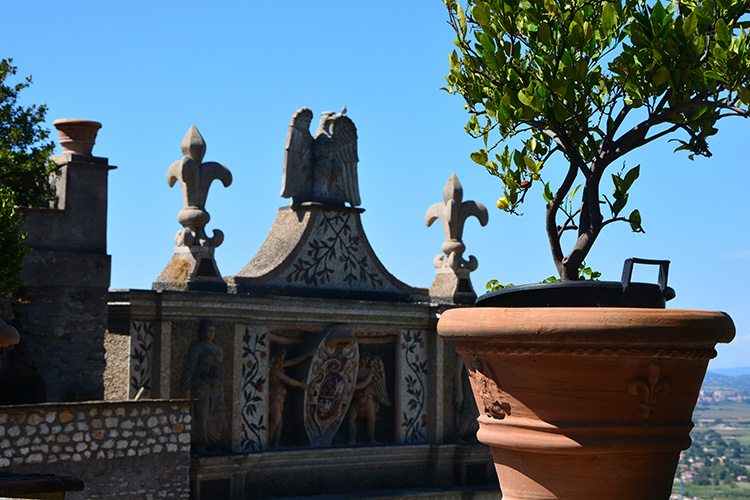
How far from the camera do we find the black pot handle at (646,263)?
449 cm

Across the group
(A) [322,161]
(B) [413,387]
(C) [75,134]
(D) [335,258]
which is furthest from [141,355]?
(B) [413,387]

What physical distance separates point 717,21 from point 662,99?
611 mm

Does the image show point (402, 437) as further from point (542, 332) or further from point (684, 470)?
point (684, 470)

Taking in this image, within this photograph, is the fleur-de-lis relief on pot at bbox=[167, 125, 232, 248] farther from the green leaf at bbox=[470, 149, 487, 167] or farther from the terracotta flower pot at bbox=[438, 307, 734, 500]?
the terracotta flower pot at bbox=[438, 307, 734, 500]

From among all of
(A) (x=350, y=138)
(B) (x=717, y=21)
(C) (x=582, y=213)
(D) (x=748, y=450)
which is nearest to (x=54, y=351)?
(A) (x=350, y=138)

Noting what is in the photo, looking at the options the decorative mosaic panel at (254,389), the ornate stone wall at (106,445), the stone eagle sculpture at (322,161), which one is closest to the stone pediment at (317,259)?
the stone eagle sculpture at (322,161)

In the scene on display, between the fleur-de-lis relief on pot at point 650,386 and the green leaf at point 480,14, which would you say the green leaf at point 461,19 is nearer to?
the green leaf at point 480,14

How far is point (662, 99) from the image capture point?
5.06m

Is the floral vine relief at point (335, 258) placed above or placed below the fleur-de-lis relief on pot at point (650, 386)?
above

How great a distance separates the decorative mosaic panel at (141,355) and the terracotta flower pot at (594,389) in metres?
9.39

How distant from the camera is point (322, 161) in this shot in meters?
15.6

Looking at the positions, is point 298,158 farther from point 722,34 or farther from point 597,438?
point 597,438

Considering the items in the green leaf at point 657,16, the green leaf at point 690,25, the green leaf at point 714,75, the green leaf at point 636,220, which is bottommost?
the green leaf at point 636,220

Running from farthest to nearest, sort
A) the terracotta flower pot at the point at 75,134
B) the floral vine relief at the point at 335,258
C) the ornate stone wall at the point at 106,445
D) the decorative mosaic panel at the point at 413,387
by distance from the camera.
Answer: the decorative mosaic panel at the point at 413,387 → the floral vine relief at the point at 335,258 → the terracotta flower pot at the point at 75,134 → the ornate stone wall at the point at 106,445
